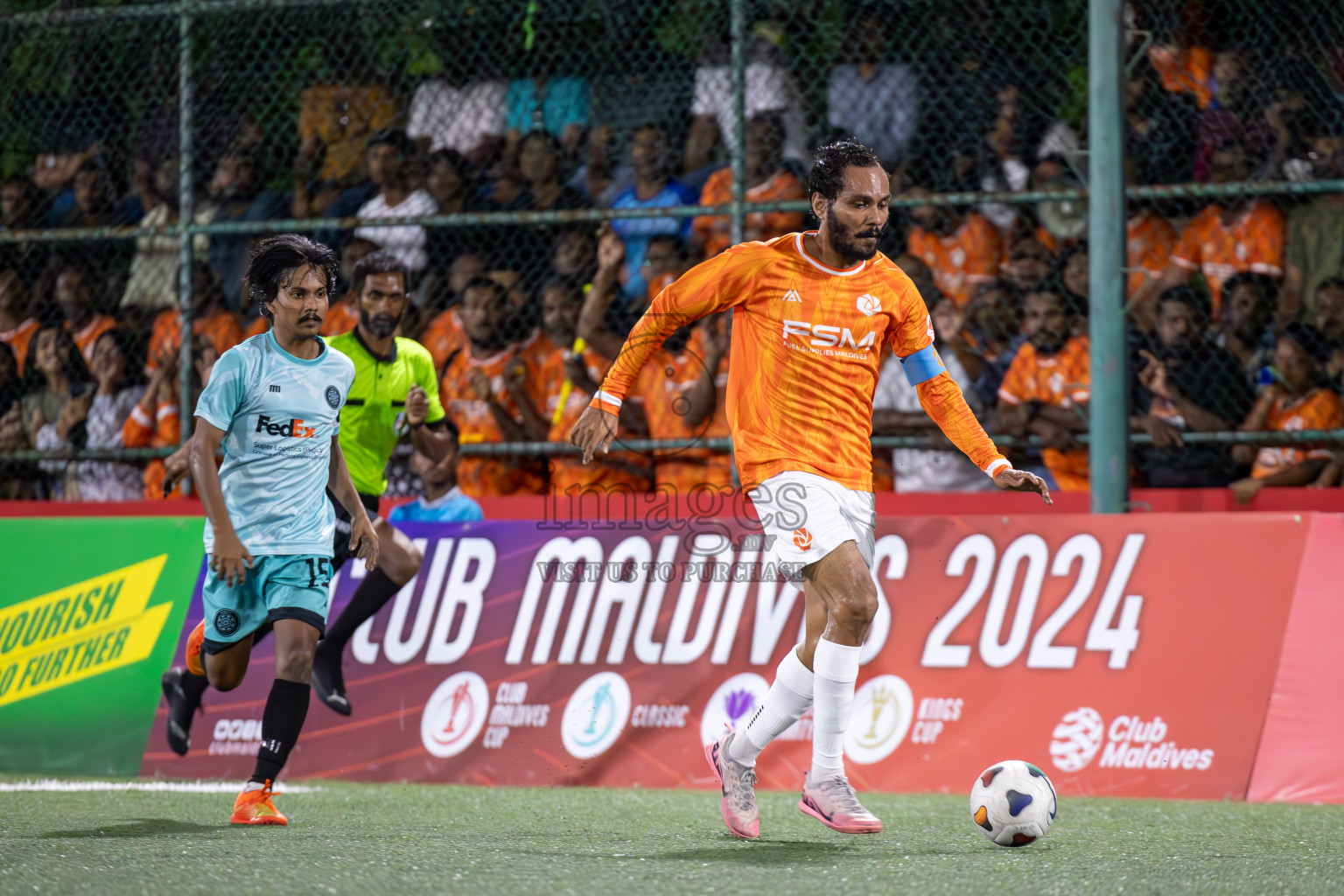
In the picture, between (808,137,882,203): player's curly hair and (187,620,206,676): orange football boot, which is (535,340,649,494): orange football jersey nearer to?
(187,620,206,676): orange football boot

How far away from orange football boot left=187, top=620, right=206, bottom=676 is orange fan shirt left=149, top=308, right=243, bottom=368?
2.80 metres

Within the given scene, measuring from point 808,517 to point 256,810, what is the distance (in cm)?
213

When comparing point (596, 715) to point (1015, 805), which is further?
point (596, 715)

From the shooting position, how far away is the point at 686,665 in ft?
22.6

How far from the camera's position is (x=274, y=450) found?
5578 mm

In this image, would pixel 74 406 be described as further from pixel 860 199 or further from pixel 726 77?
pixel 860 199

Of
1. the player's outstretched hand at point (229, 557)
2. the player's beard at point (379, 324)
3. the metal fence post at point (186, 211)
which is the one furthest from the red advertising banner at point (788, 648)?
the player's outstretched hand at point (229, 557)

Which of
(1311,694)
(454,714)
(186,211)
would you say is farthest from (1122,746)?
(186,211)

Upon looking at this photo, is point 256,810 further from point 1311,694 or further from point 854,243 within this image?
point 1311,694

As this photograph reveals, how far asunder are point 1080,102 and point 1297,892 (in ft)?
17.8

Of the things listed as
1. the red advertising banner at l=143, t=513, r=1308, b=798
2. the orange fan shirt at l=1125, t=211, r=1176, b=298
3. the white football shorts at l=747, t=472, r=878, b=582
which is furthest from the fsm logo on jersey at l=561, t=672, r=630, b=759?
the orange fan shirt at l=1125, t=211, r=1176, b=298

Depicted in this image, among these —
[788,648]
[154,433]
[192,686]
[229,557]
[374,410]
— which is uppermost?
[374,410]

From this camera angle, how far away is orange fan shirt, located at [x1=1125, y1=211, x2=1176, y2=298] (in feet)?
25.7

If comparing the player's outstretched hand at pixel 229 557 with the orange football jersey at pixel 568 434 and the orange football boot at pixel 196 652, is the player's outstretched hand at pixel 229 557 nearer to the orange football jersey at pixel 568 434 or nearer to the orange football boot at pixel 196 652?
the orange football boot at pixel 196 652
